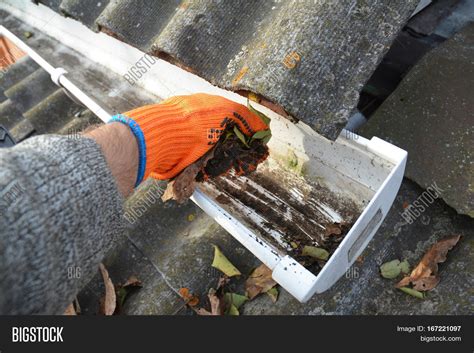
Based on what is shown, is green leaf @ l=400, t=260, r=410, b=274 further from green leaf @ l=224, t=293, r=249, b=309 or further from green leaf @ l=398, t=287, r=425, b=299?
green leaf @ l=224, t=293, r=249, b=309

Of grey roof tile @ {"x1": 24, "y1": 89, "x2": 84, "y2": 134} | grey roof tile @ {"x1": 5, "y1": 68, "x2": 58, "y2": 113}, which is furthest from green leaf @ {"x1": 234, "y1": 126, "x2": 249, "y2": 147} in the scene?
grey roof tile @ {"x1": 5, "y1": 68, "x2": 58, "y2": 113}

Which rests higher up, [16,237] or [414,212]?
[414,212]

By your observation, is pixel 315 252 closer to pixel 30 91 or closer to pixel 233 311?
pixel 233 311

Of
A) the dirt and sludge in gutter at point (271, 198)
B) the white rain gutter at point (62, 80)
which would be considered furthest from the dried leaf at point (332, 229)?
the white rain gutter at point (62, 80)

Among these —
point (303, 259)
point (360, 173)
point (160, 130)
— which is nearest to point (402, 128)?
point (360, 173)

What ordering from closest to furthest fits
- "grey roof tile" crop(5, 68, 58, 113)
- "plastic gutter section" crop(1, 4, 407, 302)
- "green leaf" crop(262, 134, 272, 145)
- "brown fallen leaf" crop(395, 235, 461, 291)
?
"plastic gutter section" crop(1, 4, 407, 302) → "brown fallen leaf" crop(395, 235, 461, 291) → "green leaf" crop(262, 134, 272, 145) → "grey roof tile" crop(5, 68, 58, 113)

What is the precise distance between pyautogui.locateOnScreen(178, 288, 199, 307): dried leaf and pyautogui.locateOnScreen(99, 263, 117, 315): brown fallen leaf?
0.94 ft

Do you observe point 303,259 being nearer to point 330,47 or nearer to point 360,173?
point 360,173

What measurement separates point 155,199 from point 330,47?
42.7 inches

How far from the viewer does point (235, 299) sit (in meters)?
1.56

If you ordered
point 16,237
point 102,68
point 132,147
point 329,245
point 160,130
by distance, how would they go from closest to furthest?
point 16,237, point 132,147, point 160,130, point 329,245, point 102,68

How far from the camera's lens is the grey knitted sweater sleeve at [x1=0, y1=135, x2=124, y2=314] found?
0.80 meters

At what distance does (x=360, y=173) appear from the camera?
60.8 inches

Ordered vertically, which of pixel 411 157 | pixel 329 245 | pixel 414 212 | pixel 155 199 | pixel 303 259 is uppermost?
A: pixel 411 157
